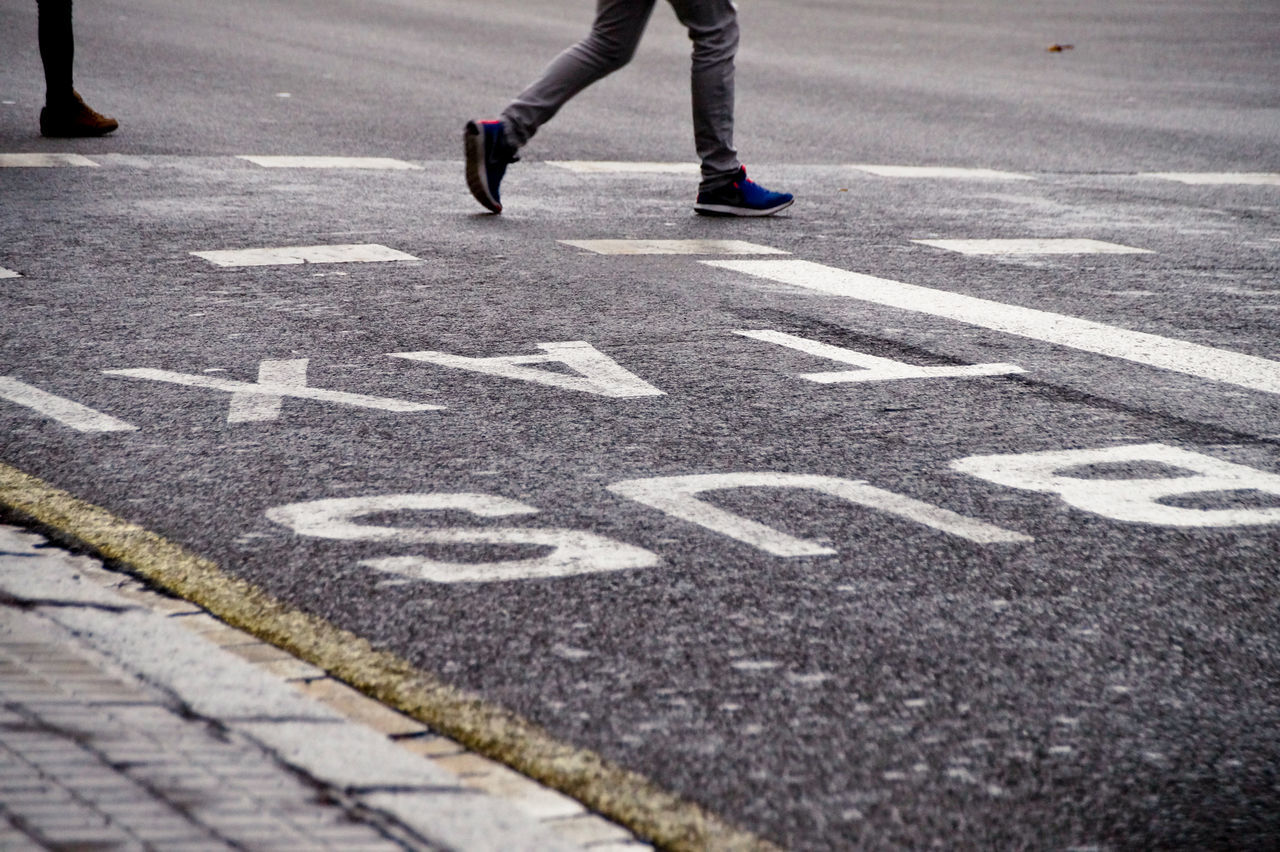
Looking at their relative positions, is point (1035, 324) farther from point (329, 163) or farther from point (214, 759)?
point (329, 163)

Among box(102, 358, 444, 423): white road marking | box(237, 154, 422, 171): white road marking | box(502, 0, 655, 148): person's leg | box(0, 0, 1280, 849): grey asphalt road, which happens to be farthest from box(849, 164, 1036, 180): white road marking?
box(102, 358, 444, 423): white road marking

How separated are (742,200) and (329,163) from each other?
94.8 inches

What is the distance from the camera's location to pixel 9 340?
497 cm

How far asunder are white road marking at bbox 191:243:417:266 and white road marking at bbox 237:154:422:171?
7.66 feet

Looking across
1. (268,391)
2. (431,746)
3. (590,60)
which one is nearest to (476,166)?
(590,60)

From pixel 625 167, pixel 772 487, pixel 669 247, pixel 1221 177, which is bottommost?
pixel 772 487

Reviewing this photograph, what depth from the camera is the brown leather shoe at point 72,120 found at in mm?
9477

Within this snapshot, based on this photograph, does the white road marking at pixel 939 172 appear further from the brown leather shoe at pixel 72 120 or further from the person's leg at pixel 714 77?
the brown leather shoe at pixel 72 120

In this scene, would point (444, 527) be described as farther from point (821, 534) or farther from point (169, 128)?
point (169, 128)

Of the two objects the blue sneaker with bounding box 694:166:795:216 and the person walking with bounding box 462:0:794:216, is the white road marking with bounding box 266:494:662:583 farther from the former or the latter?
the blue sneaker with bounding box 694:166:795:216

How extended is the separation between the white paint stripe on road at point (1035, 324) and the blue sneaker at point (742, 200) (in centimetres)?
115

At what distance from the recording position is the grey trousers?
771 centimetres

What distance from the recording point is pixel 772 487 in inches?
148

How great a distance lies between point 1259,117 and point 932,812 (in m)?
11.6
